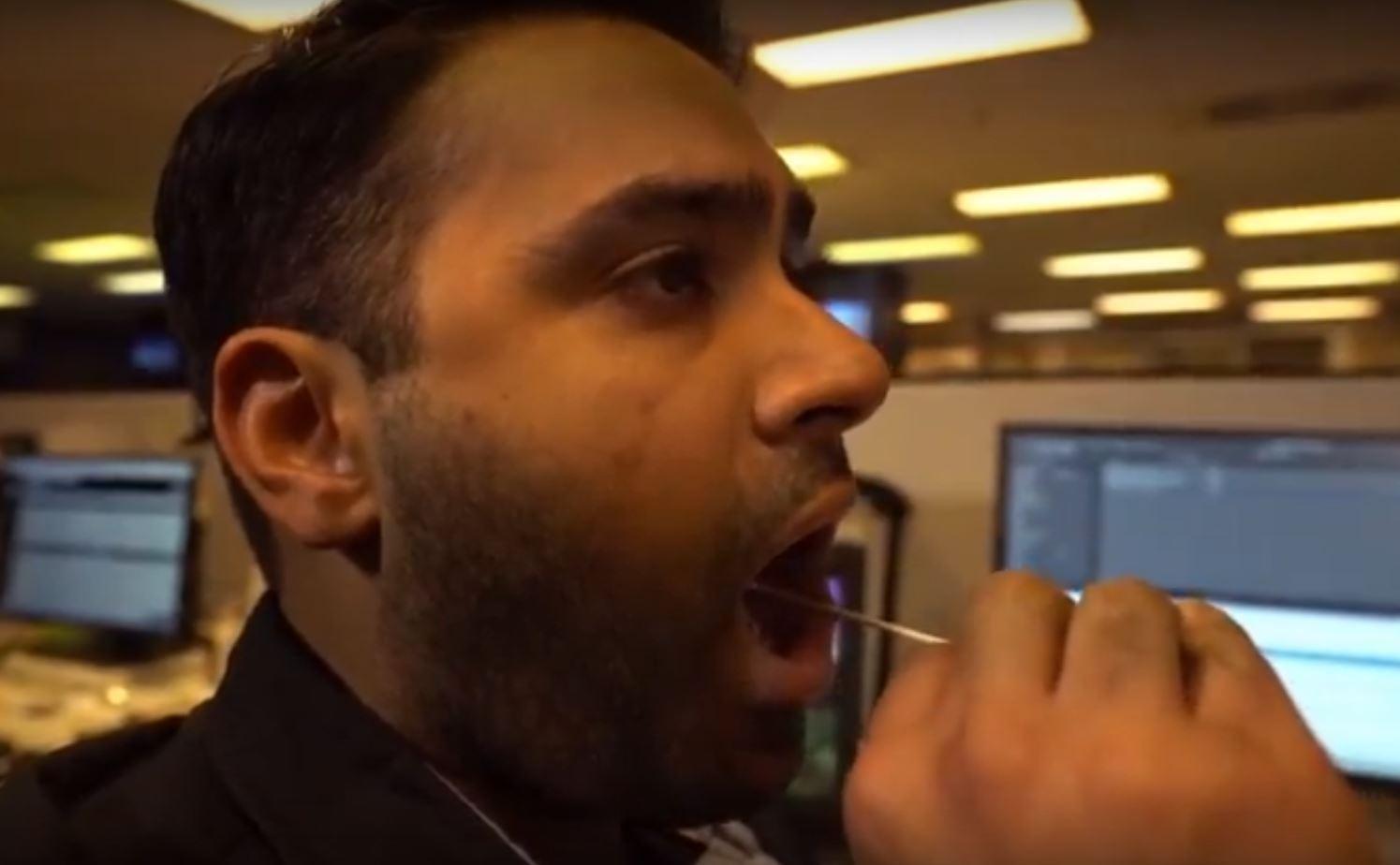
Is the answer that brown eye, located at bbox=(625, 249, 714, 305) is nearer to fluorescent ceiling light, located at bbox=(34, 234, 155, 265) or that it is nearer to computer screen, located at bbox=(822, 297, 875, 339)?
computer screen, located at bbox=(822, 297, 875, 339)

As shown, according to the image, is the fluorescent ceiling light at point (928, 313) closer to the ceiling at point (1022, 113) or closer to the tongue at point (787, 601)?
the ceiling at point (1022, 113)

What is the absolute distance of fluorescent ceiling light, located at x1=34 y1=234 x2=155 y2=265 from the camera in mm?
7200

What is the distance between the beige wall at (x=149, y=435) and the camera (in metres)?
2.01

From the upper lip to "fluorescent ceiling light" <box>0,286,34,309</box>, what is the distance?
9.65m

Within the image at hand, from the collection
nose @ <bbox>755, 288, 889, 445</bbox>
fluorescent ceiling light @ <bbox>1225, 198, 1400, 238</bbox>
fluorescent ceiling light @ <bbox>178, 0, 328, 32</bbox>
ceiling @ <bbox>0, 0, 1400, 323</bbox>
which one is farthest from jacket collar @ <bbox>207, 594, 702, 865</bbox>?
fluorescent ceiling light @ <bbox>1225, 198, 1400, 238</bbox>

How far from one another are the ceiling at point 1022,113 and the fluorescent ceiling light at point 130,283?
1.87 m

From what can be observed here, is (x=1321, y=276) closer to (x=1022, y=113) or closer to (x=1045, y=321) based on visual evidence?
(x=1045, y=321)

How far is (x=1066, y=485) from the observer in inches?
49.4

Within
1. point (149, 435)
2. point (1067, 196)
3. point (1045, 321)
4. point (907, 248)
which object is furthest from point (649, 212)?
point (1045, 321)

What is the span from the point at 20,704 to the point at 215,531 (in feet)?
1.20

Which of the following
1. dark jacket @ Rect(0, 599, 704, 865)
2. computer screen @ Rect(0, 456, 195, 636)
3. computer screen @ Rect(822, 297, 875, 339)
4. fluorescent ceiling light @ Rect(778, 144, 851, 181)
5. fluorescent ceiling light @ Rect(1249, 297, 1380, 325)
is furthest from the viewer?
fluorescent ceiling light @ Rect(1249, 297, 1380, 325)

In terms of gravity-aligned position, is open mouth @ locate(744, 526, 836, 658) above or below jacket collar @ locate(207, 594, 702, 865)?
above

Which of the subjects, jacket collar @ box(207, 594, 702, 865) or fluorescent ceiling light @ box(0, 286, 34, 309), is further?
fluorescent ceiling light @ box(0, 286, 34, 309)

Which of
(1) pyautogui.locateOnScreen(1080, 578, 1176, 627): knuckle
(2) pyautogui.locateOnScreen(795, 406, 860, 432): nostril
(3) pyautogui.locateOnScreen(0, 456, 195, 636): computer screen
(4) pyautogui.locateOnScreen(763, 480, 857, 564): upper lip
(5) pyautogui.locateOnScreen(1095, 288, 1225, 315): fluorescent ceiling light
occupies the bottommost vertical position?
(3) pyautogui.locateOnScreen(0, 456, 195, 636): computer screen
